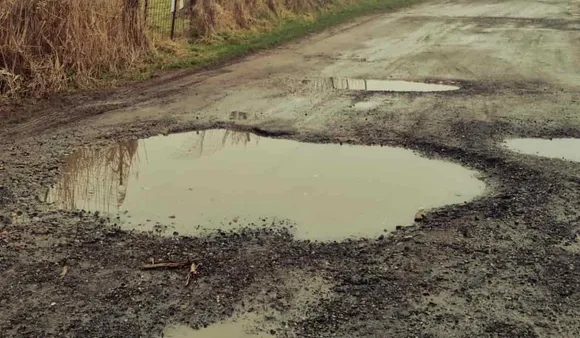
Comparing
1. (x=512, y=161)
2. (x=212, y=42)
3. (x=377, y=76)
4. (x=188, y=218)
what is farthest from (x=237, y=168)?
(x=212, y=42)

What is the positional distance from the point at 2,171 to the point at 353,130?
4.15 metres

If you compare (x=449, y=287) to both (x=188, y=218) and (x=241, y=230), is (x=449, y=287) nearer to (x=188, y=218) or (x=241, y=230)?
(x=241, y=230)

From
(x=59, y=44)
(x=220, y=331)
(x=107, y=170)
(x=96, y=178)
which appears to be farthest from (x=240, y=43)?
(x=220, y=331)

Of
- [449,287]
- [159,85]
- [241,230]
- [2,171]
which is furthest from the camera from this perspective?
[159,85]

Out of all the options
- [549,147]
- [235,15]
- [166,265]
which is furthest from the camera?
[235,15]

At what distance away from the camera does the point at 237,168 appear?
7.01 metres

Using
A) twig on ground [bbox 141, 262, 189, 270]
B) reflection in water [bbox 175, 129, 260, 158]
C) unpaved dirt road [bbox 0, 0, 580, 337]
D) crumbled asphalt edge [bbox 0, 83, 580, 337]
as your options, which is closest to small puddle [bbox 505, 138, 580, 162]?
unpaved dirt road [bbox 0, 0, 580, 337]

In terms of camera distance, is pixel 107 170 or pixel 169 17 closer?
pixel 107 170

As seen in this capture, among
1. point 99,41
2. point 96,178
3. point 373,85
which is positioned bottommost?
point 96,178

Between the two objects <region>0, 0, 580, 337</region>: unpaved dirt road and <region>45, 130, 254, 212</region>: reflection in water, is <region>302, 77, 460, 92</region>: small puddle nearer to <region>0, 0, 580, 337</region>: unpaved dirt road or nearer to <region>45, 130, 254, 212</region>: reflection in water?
<region>0, 0, 580, 337</region>: unpaved dirt road

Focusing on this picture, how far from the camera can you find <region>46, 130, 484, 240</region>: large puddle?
5.70 m

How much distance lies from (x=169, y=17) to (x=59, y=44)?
486 cm

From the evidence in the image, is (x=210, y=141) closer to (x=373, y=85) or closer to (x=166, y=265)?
(x=166, y=265)

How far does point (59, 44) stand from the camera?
32.9 ft
